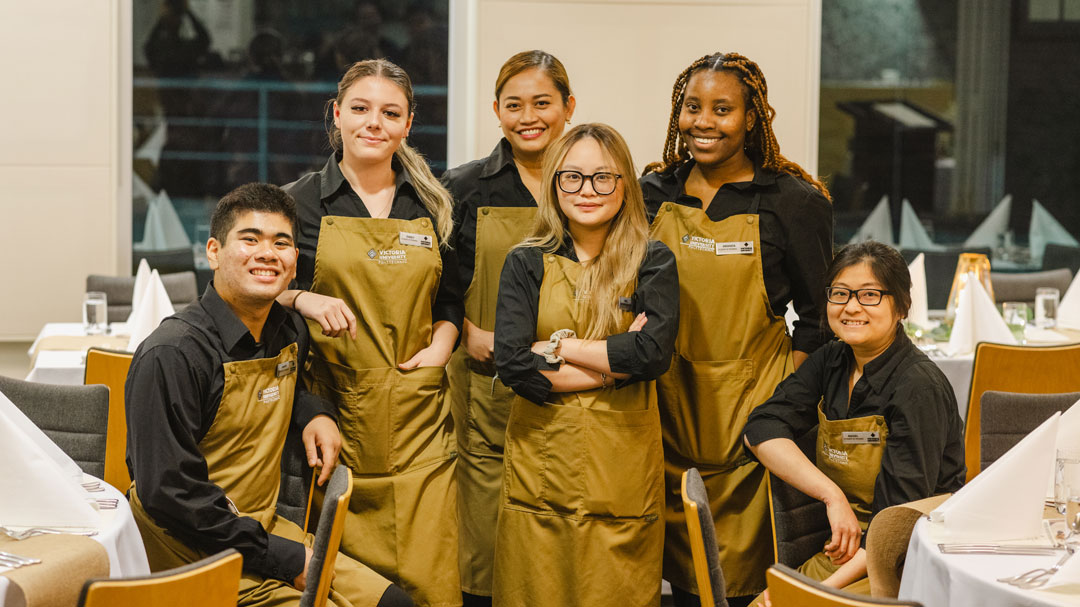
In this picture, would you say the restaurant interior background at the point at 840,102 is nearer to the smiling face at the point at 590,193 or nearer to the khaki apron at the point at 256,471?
the smiling face at the point at 590,193

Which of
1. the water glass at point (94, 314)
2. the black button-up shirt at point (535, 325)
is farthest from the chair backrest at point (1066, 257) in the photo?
the water glass at point (94, 314)

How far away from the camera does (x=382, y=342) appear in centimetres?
280

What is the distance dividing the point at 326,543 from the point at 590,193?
1.07m

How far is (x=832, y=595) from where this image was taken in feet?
5.66

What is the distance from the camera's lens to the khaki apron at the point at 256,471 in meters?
2.31

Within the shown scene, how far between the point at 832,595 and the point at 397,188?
1636 mm

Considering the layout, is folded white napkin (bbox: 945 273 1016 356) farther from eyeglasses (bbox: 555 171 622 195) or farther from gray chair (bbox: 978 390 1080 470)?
eyeglasses (bbox: 555 171 622 195)

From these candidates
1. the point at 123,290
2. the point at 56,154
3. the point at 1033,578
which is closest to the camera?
the point at 1033,578

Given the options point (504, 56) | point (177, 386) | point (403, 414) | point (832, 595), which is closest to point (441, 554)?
point (403, 414)

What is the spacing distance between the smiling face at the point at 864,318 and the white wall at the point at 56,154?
13.7 feet

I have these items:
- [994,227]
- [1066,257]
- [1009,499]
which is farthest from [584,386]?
[1066,257]

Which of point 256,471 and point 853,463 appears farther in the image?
point 853,463

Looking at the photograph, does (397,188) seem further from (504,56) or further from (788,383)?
(504,56)

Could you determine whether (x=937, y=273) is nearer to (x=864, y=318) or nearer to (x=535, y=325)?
(x=864, y=318)
